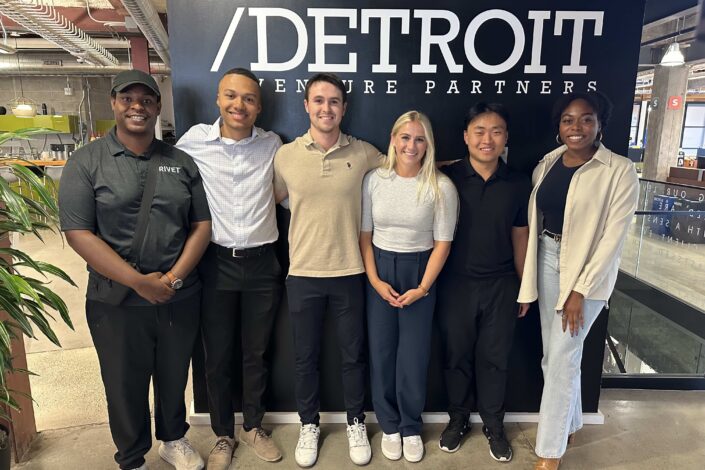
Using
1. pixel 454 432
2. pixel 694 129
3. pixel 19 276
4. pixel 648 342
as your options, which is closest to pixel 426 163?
pixel 454 432

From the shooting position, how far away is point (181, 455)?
2.30m

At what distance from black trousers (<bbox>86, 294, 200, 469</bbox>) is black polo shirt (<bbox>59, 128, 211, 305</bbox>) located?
10 centimetres

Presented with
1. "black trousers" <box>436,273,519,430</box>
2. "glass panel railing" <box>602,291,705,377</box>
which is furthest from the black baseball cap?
"glass panel railing" <box>602,291,705,377</box>

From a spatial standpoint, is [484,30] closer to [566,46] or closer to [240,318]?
[566,46]

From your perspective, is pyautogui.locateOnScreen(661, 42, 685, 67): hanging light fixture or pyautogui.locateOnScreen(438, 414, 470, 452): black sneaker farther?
pyautogui.locateOnScreen(661, 42, 685, 67): hanging light fixture

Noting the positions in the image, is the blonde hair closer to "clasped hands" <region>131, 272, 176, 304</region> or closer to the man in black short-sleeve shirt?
the man in black short-sleeve shirt

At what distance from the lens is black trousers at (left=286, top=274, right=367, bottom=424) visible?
2.29m

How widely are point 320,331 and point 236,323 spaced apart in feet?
1.34

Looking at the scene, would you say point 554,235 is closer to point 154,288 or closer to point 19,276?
point 154,288

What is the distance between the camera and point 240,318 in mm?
2426

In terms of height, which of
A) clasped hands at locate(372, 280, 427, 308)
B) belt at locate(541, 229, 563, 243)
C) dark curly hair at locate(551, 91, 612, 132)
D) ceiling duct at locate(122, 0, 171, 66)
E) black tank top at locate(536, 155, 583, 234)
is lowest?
clasped hands at locate(372, 280, 427, 308)

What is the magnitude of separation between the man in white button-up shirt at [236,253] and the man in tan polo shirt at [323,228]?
0.11 m

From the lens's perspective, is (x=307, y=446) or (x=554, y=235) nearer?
(x=554, y=235)

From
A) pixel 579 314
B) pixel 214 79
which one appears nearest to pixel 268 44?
pixel 214 79
